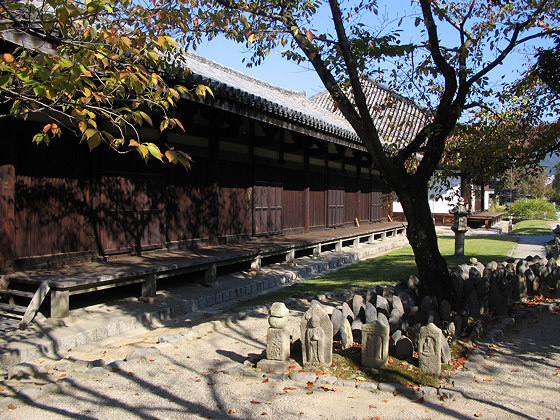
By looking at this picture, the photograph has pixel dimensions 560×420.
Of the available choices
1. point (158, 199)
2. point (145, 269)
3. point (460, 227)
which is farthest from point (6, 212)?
point (460, 227)

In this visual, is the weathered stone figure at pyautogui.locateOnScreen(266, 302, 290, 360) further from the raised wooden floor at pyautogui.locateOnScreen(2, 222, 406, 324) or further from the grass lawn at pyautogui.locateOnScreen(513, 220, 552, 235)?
the grass lawn at pyautogui.locateOnScreen(513, 220, 552, 235)

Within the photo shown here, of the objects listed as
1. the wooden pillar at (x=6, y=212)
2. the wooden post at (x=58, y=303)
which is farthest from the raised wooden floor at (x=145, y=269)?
the wooden pillar at (x=6, y=212)

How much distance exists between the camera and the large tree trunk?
20.0 ft

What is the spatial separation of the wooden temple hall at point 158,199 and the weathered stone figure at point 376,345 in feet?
11.7

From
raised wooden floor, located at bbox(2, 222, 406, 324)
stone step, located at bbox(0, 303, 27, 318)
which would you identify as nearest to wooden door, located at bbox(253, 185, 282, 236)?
raised wooden floor, located at bbox(2, 222, 406, 324)

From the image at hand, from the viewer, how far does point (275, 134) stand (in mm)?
12141

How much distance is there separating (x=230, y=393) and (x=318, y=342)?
0.98 m

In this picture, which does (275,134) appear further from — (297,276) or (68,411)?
(68,411)

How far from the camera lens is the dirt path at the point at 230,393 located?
379cm

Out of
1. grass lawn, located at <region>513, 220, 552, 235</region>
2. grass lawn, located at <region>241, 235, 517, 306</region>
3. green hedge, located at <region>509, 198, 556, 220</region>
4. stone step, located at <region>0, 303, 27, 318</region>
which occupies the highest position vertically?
green hedge, located at <region>509, 198, 556, 220</region>

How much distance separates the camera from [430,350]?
4.46m

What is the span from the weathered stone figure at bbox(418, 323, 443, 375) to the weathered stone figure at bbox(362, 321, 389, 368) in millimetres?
338

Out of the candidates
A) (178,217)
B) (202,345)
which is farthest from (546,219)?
(202,345)

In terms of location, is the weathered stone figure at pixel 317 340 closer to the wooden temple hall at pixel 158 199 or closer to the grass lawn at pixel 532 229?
the wooden temple hall at pixel 158 199
